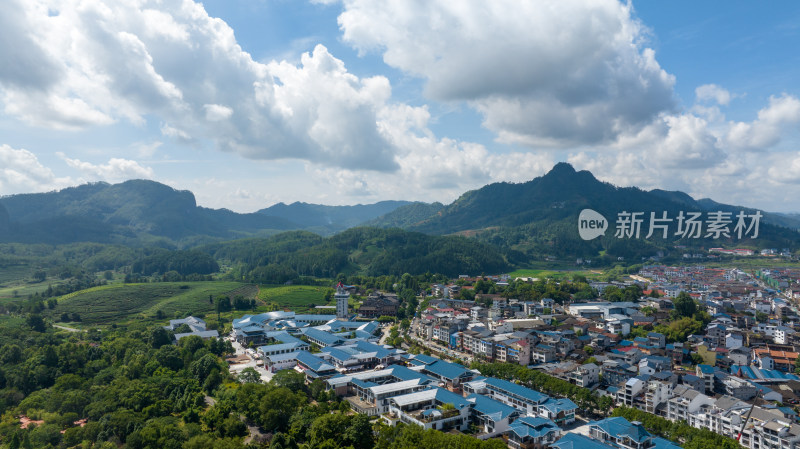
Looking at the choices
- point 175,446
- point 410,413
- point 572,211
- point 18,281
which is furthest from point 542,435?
point 572,211

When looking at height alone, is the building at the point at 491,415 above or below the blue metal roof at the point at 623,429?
below

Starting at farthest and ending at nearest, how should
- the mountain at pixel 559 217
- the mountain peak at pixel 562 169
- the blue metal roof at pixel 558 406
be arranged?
the mountain peak at pixel 562 169
the mountain at pixel 559 217
the blue metal roof at pixel 558 406

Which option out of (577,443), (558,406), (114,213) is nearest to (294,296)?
(558,406)

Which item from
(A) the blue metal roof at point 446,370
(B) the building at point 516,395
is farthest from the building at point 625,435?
(A) the blue metal roof at point 446,370

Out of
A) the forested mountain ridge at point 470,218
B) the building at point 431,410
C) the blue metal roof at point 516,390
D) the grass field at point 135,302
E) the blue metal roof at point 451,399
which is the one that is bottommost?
the grass field at point 135,302

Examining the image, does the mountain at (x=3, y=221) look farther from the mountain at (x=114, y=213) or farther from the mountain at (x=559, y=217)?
the mountain at (x=559, y=217)

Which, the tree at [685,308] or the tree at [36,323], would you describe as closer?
the tree at [685,308]

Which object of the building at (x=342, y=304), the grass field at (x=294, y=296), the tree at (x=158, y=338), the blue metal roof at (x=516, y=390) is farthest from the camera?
the grass field at (x=294, y=296)
